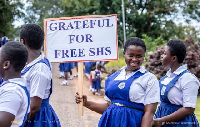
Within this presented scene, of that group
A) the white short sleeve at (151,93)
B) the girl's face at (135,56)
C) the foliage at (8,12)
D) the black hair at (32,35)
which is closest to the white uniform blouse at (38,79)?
the black hair at (32,35)

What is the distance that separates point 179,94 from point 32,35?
1.67m

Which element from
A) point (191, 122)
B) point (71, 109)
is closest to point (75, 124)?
point (71, 109)

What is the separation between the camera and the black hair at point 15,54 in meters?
2.26

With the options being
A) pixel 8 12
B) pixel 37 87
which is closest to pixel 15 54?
pixel 37 87

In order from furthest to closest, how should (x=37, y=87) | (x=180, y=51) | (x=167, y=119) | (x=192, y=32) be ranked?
(x=192, y=32), (x=180, y=51), (x=167, y=119), (x=37, y=87)

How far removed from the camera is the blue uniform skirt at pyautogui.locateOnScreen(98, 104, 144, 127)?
2.79m

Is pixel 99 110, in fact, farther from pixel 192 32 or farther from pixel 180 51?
pixel 192 32

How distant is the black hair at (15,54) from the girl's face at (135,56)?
3.57ft

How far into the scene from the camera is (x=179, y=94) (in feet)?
10.6

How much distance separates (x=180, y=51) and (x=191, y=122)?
0.81 m

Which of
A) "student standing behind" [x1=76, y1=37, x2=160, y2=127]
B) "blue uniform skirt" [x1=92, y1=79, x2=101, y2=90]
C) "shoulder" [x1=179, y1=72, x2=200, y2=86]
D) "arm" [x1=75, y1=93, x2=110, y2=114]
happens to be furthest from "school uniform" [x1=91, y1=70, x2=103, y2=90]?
"student standing behind" [x1=76, y1=37, x2=160, y2=127]

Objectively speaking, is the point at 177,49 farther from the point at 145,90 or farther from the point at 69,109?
the point at 69,109

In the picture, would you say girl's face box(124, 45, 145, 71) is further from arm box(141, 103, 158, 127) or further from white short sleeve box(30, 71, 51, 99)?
white short sleeve box(30, 71, 51, 99)

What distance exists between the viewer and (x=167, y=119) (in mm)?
3123
